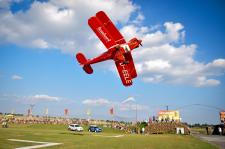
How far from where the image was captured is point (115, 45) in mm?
21828

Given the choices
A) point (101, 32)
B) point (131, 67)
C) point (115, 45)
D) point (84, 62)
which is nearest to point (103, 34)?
point (101, 32)

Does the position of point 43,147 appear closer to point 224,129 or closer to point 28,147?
point 28,147

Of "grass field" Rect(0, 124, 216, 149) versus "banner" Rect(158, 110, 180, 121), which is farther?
"banner" Rect(158, 110, 180, 121)

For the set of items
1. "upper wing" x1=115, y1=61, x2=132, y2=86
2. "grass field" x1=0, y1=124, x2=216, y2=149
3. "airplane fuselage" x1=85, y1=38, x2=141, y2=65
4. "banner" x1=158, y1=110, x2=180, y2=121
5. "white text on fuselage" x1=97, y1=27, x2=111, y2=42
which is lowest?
"grass field" x1=0, y1=124, x2=216, y2=149

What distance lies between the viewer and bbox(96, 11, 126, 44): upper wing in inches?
858

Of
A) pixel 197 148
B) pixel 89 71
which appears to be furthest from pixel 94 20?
pixel 197 148

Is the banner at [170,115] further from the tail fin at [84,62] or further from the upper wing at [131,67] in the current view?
the upper wing at [131,67]

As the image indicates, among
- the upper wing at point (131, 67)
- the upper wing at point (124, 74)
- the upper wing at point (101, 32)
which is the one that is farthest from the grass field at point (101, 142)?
the upper wing at point (101, 32)

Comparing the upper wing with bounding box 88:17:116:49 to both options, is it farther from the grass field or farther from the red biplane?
the grass field

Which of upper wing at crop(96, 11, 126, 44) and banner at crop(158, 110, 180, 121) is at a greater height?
upper wing at crop(96, 11, 126, 44)

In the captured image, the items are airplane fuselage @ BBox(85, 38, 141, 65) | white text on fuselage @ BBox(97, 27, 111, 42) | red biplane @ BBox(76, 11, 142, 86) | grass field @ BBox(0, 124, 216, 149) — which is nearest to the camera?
grass field @ BBox(0, 124, 216, 149)

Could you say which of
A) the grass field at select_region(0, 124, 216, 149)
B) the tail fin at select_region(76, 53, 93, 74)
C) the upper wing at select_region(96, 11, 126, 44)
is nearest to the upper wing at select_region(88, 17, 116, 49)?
the upper wing at select_region(96, 11, 126, 44)

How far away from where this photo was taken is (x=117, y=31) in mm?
22047

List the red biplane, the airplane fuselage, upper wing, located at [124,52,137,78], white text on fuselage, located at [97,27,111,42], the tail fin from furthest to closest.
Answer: the tail fin → upper wing, located at [124,52,137,78] → white text on fuselage, located at [97,27,111,42] → the red biplane → the airplane fuselage
